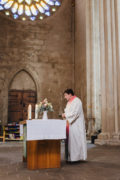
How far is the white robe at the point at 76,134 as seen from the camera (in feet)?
15.7

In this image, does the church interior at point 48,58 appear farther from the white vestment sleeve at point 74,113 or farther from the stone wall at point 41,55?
the white vestment sleeve at point 74,113

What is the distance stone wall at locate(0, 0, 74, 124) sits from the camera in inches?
598

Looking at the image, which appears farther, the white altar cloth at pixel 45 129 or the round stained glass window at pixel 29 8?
the round stained glass window at pixel 29 8

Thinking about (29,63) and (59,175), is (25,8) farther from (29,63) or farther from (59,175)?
(59,175)

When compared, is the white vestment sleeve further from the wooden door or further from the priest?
the wooden door

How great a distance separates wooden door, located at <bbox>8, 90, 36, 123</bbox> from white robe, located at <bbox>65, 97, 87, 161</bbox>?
1040 cm

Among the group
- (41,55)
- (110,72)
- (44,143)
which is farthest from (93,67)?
(44,143)

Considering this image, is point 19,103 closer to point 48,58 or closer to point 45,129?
point 48,58

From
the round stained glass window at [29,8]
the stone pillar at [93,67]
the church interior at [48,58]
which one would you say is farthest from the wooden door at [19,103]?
the round stained glass window at [29,8]

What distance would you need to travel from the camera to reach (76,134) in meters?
4.89

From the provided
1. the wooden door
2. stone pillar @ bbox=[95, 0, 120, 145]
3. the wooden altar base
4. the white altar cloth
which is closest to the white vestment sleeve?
the white altar cloth

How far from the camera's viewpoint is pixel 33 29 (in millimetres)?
15883

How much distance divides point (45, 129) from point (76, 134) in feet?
3.03

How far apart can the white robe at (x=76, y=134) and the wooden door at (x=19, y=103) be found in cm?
1040
